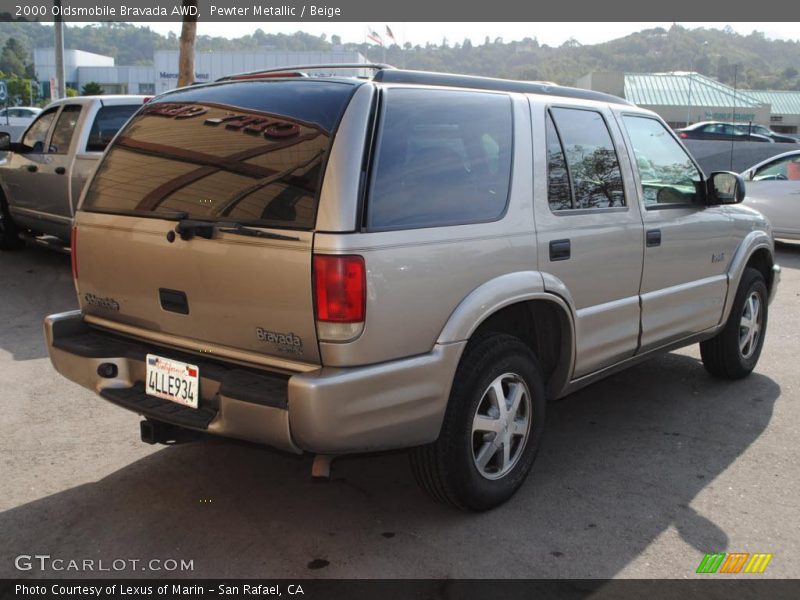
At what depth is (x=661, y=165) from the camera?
198 inches

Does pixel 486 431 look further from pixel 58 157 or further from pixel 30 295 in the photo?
pixel 58 157

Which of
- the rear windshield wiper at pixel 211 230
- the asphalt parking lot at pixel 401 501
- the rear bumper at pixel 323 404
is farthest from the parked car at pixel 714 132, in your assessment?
the rear windshield wiper at pixel 211 230

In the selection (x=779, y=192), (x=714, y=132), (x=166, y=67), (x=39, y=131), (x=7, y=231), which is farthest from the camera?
(x=166, y=67)

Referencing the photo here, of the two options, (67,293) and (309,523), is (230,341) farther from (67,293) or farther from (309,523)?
(67,293)

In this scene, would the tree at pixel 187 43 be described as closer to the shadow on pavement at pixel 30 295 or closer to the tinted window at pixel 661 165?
the shadow on pavement at pixel 30 295

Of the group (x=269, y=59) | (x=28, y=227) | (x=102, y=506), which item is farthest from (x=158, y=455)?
(x=269, y=59)

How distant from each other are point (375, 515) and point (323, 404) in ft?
3.19

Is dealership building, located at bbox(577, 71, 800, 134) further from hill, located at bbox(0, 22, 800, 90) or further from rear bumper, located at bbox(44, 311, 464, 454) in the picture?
rear bumper, located at bbox(44, 311, 464, 454)

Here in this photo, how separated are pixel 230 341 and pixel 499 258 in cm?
119

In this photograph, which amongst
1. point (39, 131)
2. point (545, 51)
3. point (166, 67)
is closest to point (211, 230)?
point (39, 131)

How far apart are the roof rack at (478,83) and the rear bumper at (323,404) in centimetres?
116

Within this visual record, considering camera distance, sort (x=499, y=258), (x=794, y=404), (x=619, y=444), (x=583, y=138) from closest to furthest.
→ (x=499, y=258)
(x=583, y=138)
(x=619, y=444)
(x=794, y=404)

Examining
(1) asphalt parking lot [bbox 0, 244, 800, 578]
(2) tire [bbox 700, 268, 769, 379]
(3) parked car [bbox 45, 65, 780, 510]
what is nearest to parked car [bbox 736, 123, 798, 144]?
(2) tire [bbox 700, 268, 769, 379]

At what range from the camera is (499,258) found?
3.65 metres
